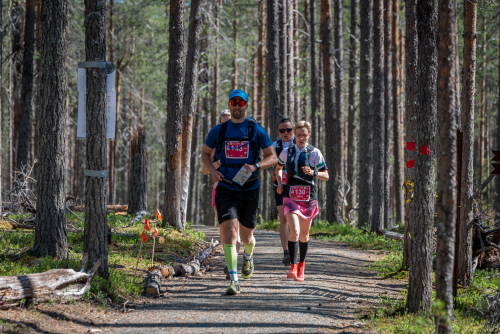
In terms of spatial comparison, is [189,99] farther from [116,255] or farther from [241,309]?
[241,309]

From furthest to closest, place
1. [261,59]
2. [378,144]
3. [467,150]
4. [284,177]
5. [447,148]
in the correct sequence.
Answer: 1. [261,59]
2. [378,144]
3. [284,177]
4. [467,150]
5. [447,148]

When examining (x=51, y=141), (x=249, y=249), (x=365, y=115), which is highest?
(x=365, y=115)

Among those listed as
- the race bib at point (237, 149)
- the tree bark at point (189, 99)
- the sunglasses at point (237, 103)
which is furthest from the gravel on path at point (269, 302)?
the tree bark at point (189, 99)

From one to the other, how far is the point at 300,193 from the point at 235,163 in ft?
5.50

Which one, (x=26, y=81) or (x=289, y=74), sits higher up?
(x=289, y=74)

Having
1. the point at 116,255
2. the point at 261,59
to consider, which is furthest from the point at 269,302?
the point at 261,59

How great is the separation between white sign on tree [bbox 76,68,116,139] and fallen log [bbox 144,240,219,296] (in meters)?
2.10

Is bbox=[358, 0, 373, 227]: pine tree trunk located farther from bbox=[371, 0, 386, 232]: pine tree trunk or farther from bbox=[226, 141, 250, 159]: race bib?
bbox=[226, 141, 250, 159]: race bib

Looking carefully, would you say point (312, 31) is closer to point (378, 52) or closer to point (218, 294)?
point (378, 52)

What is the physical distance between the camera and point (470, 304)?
283 inches

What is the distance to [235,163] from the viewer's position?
736cm

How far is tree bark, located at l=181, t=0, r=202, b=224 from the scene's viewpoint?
1394cm

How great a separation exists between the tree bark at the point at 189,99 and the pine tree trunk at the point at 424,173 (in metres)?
8.07

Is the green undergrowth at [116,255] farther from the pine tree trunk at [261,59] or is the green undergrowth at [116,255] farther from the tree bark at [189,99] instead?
the pine tree trunk at [261,59]
